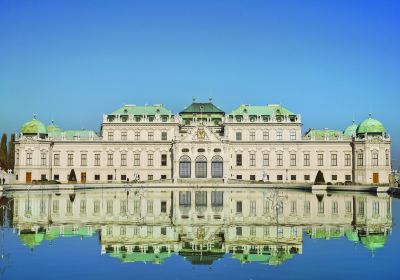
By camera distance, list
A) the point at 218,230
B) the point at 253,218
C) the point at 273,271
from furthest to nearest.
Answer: the point at 253,218 → the point at 218,230 → the point at 273,271

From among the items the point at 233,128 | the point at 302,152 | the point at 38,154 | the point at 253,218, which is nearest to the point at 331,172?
the point at 302,152

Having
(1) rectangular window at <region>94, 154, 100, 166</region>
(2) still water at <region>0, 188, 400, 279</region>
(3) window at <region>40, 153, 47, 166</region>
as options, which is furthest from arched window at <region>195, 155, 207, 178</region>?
(2) still water at <region>0, 188, 400, 279</region>

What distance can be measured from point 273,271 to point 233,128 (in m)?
70.7

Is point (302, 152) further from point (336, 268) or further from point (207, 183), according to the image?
point (336, 268)

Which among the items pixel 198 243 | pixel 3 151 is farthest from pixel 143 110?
pixel 198 243

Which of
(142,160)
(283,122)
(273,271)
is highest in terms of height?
(283,122)

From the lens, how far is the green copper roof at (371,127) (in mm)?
89000

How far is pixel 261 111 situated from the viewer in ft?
306

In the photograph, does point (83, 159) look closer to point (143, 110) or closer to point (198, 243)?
point (143, 110)

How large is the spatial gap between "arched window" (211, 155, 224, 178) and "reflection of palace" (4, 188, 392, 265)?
37.3 m

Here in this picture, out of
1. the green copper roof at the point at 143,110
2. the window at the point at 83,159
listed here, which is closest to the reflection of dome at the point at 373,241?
the green copper roof at the point at 143,110

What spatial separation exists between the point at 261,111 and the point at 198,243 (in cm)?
6762

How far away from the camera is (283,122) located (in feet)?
300

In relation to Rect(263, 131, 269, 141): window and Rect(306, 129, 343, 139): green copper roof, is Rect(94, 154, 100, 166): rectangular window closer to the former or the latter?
Rect(263, 131, 269, 141): window
